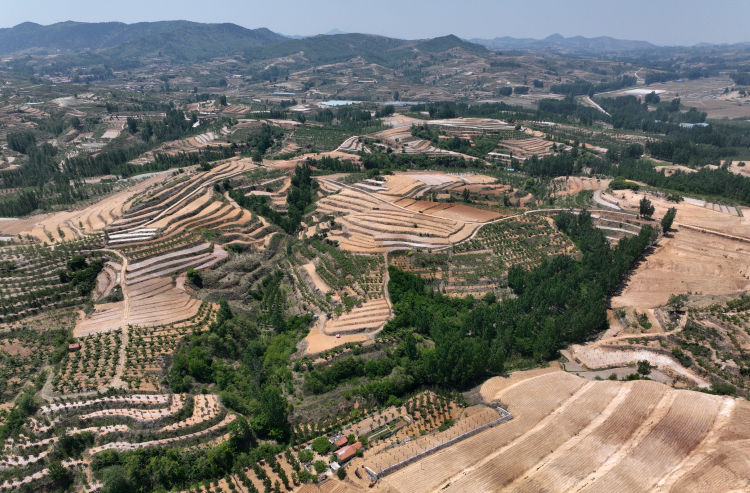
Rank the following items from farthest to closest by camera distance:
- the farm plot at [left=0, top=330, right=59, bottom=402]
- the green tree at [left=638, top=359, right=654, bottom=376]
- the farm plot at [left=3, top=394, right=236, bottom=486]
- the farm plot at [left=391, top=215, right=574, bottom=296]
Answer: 1. the farm plot at [left=391, top=215, right=574, bottom=296]
2. the green tree at [left=638, top=359, right=654, bottom=376]
3. the farm plot at [left=0, top=330, right=59, bottom=402]
4. the farm plot at [left=3, top=394, right=236, bottom=486]

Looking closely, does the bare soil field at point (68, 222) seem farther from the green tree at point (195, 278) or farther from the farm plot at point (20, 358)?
the farm plot at point (20, 358)

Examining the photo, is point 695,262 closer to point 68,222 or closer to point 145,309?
point 145,309

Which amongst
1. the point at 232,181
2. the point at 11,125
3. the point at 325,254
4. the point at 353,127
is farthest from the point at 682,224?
the point at 11,125

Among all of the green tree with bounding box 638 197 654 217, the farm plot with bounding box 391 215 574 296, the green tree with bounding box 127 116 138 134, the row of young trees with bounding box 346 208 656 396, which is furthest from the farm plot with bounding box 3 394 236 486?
the green tree with bounding box 127 116 138 134

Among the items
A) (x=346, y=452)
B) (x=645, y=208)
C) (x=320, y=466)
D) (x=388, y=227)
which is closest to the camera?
(x=320, y=466)

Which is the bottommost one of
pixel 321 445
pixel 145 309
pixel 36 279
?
pixel 321 445

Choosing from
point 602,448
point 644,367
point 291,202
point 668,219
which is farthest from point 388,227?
point 668,219

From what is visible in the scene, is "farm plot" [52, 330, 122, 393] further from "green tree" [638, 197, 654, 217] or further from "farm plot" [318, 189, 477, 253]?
"green tree" [638, 197, 654, 217]
